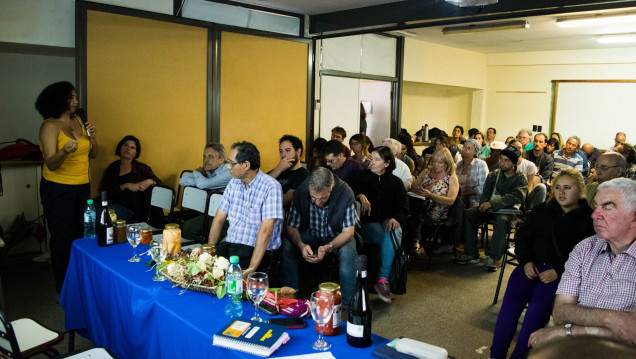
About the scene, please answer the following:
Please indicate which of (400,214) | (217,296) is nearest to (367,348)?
(217,296)

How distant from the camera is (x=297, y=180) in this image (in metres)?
4.45

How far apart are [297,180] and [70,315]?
210 centimetres

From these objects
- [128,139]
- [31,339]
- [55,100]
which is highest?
[55,100]

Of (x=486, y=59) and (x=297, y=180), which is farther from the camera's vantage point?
(x=486, y=59)

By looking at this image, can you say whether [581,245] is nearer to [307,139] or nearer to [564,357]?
[564,357]

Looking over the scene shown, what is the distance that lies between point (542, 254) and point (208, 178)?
2885 millimetres

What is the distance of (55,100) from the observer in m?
3.81

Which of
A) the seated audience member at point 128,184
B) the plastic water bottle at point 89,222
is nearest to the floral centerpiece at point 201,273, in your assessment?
the plastic water bottle at point 89,222

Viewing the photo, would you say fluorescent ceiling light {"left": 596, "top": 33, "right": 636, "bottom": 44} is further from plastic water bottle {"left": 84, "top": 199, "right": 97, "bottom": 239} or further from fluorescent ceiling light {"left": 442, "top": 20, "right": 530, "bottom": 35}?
plastic water bottle {"left": 84, "top": 199, "right": 97, "bottom": 239}

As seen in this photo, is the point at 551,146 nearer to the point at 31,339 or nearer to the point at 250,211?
the point at 250,211

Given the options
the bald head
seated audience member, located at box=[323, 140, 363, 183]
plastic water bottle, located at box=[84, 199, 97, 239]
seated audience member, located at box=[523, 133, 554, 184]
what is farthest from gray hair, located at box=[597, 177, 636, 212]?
the bald head

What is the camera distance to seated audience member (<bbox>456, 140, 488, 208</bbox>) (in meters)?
5.88

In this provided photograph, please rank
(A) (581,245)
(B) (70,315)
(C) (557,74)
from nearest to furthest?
(A) (581,245) → (B) (70,315) → (C) (557,74)

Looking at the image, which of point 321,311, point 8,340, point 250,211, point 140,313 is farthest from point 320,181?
point 8,340
